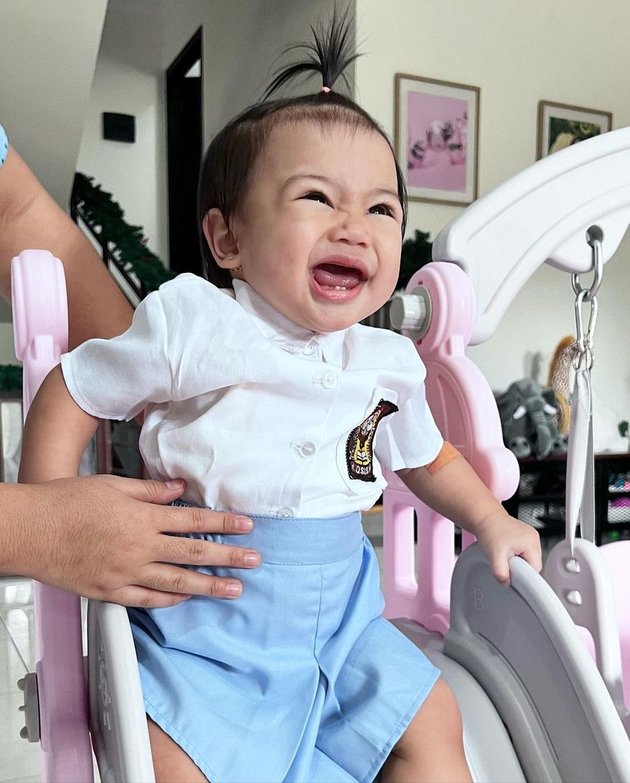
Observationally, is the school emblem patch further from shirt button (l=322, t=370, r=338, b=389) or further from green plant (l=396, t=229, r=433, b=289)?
green plant (l=396, t=229, r=433, b=289)

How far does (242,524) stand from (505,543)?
25 cm

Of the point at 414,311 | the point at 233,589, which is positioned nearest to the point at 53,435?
the point at 233,589

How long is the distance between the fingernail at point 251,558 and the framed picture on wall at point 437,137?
8.59ft

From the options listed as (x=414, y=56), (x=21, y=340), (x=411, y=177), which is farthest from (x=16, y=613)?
(x=414, y=56)

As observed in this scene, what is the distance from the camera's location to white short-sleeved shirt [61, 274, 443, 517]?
60 cm

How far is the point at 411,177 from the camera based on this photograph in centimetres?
306

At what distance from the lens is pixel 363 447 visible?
0.68 metres

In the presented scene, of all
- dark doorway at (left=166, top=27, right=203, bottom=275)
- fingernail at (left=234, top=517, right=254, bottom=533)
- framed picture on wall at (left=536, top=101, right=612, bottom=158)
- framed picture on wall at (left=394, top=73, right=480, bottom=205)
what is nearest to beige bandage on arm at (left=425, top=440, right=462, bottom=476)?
fingernail at (left=234, top=517, right=254, bottom=533)

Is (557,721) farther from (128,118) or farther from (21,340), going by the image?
(128,118)

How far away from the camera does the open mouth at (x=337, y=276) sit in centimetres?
64

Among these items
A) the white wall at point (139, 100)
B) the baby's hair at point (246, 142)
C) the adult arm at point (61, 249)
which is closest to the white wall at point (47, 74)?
the white wall at point (139, 100)

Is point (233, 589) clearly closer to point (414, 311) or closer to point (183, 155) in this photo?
point (414, 311)

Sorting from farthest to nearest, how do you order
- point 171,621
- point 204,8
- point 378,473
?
point 204,8 < point 378,473 < point 171,621

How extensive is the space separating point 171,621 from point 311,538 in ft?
0.44
